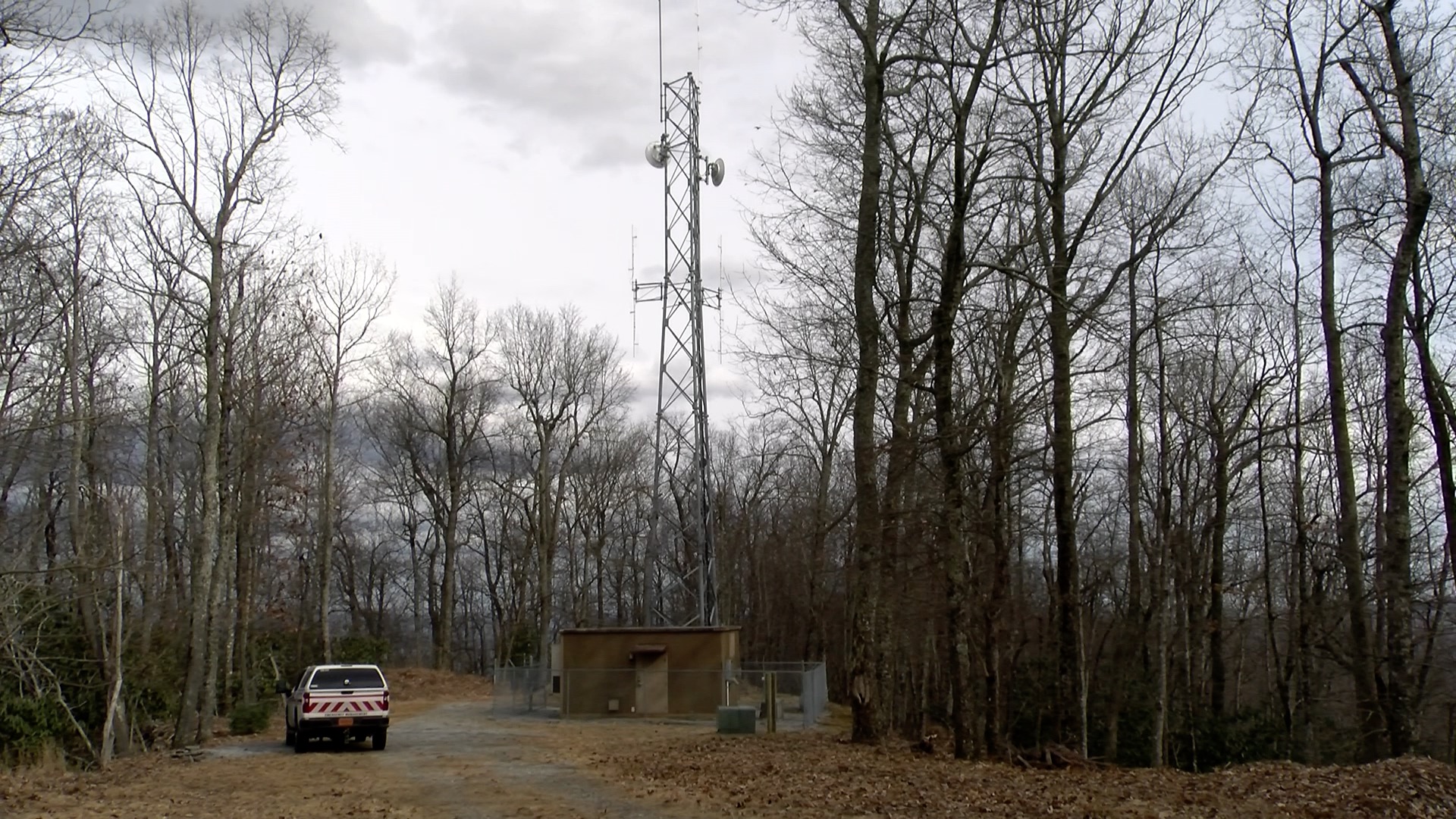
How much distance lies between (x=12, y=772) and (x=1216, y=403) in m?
29.7

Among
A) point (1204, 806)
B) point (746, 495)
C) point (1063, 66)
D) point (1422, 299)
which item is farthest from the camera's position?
point (746, 495)

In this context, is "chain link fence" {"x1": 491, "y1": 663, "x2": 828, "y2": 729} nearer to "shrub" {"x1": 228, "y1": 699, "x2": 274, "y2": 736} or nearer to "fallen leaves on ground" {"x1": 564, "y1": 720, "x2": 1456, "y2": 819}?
"shrub" {"x1": 228, "y1": 699, "x2": 274, "y2": 736}

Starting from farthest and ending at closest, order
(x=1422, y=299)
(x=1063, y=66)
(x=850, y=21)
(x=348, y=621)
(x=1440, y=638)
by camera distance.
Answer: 1. (x=348, y=621)
2. (x=1440, y=638)
3. (x=1422, y=299)
4. (x=1063, y=66)
5. (x=850, y=21)

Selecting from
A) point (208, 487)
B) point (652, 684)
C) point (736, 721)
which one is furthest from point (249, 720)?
point (736, 721)

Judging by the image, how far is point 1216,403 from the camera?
3256cm

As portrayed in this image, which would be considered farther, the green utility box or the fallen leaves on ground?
the green utility box

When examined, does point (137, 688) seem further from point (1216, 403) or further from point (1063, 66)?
point (1216, 403)

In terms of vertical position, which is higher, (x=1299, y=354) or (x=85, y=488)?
(x=1299, y=354)

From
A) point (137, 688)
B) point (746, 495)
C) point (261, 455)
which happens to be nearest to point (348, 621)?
point (746, 495)

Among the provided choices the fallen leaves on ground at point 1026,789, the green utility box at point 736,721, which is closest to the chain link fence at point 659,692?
the green utility box at point 736,721

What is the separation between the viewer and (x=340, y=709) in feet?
73.4

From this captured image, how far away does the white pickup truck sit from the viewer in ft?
73.0

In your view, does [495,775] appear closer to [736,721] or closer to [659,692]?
[736,721]

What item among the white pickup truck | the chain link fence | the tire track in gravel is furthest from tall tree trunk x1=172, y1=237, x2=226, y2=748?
the chain link fence
